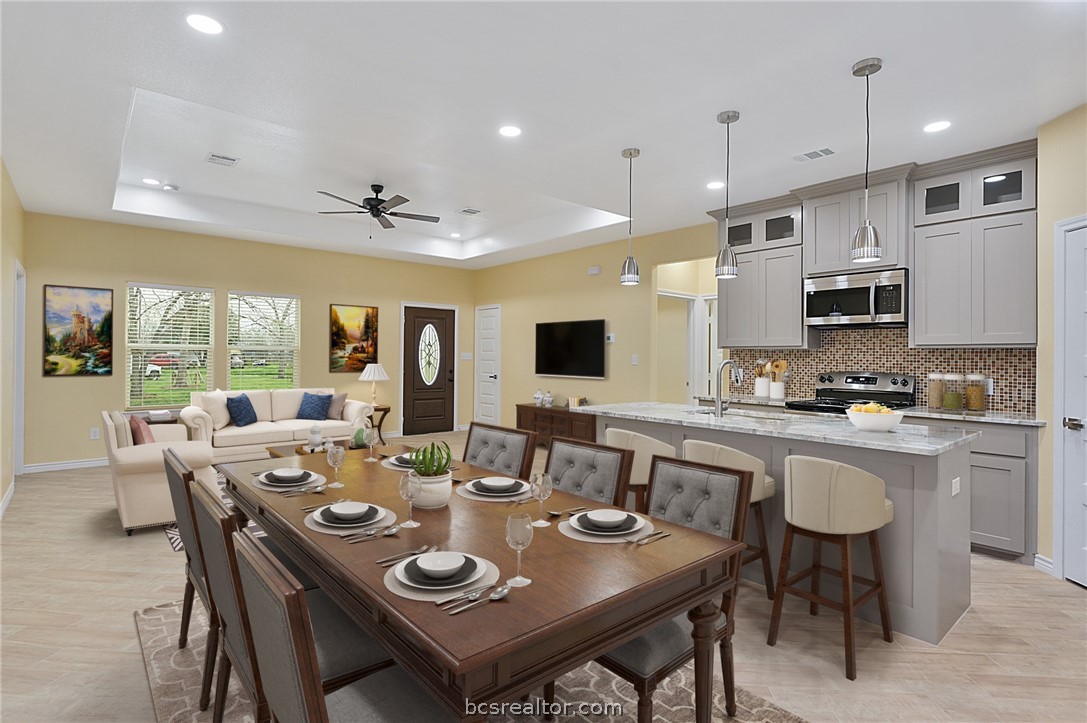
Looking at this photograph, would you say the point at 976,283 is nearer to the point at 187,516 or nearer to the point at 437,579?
the point at 437,579

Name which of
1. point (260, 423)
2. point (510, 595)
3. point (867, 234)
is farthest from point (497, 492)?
point (260, 423)

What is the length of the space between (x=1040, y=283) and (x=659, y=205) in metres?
2.87

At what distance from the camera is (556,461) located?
8.68 feet

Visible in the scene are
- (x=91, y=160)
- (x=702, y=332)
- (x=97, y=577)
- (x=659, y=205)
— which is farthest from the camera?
(x=702, y=332)

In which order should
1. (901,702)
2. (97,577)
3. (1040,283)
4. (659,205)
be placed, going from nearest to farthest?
(901,702)
(97,577)
(1040,283)
(659,205)

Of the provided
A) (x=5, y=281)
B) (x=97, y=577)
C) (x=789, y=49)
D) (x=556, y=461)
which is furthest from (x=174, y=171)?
(x=789, y=49)

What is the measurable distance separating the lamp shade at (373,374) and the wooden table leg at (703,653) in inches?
260

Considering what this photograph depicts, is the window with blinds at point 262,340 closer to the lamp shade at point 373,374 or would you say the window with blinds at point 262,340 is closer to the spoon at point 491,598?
the lamp shade at point 373,374

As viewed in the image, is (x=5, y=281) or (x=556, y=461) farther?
(x=5, y=281)

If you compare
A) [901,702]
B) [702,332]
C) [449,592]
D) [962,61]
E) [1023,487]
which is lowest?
[901,702]

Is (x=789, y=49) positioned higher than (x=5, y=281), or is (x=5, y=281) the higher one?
(x=789, y=49)

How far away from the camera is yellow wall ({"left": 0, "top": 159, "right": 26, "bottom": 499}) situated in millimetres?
4352

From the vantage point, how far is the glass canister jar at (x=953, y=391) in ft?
13.7

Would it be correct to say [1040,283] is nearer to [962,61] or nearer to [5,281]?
[962,61]
